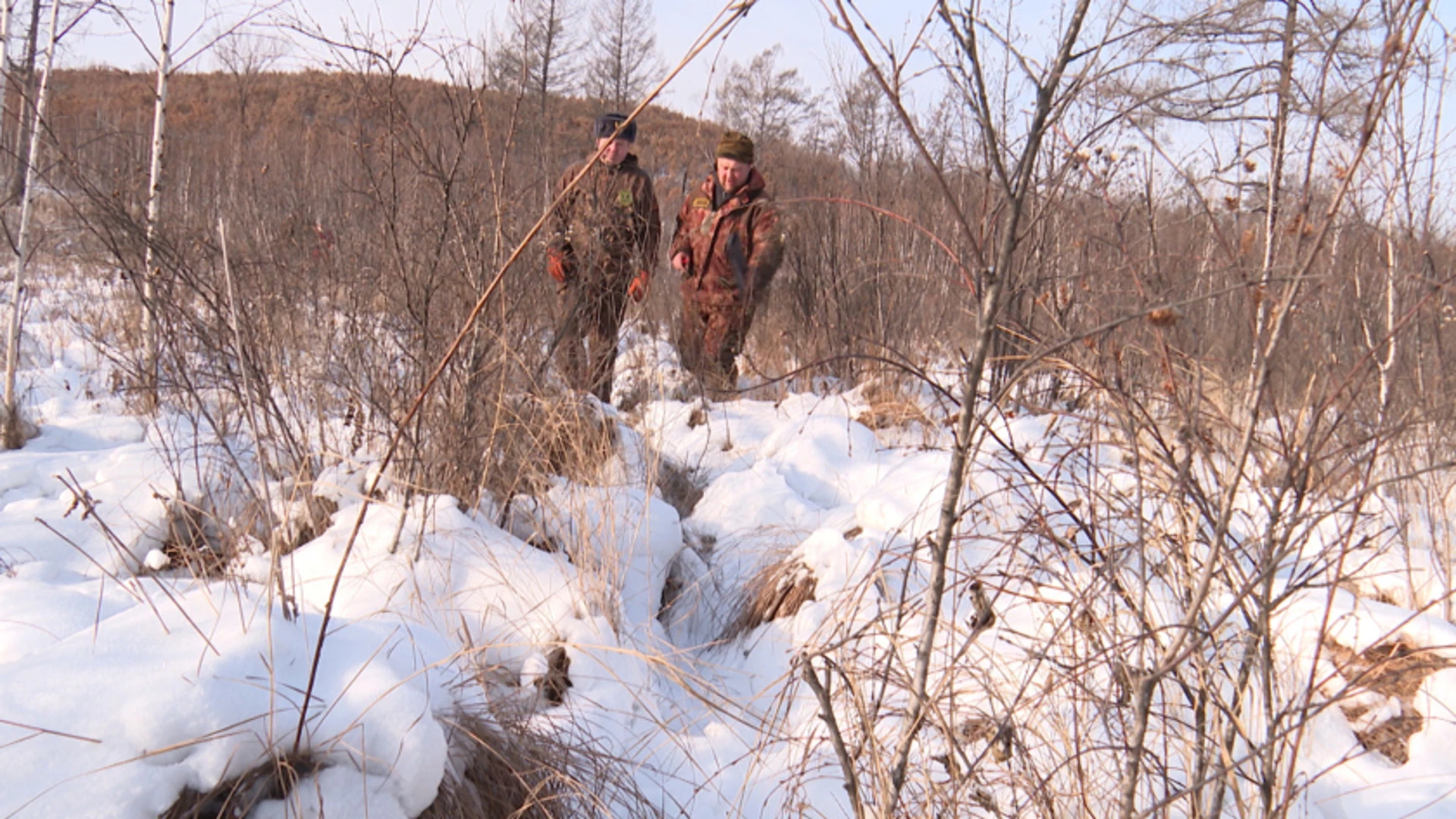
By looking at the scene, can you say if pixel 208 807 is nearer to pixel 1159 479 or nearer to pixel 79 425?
pixel 1159 479

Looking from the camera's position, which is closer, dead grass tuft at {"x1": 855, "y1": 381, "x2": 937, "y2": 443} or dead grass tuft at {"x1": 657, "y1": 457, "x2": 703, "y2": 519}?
dead grass tuft at {"x1": 657, "y1": 457, "x2": 703, "y2": 519}

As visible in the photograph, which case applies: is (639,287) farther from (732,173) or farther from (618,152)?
(732,173)

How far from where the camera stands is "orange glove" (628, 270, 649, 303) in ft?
11.9

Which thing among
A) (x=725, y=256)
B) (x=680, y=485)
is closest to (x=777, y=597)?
(x=680, y=485)

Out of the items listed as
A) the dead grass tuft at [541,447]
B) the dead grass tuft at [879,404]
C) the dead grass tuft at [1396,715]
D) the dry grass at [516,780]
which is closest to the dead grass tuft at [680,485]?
the dead grass tuft at [541,447]

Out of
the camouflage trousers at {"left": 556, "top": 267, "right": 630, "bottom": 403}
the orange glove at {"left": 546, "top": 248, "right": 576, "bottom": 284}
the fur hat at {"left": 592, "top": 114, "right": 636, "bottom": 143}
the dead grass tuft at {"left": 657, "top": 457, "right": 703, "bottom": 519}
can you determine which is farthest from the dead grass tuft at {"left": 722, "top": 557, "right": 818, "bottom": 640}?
the fur hat at {"left": 592, "top": 114, "right": 636, "bottom": 143}

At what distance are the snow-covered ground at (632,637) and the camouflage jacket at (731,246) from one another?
1141mm

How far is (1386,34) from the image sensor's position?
2.83 ft

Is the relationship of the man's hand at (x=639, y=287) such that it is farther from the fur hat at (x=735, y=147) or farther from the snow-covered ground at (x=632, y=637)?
the fur hat at (x=735, y=147)

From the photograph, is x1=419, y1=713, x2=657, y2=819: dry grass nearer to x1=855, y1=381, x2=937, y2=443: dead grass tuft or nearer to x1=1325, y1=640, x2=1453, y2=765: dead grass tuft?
x1=1325, y1=640, x2=1453, y2=765: dead grass tuft

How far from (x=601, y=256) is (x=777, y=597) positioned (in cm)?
175

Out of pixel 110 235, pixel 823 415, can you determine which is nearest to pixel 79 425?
pixel 110 235

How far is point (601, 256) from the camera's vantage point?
143 inches

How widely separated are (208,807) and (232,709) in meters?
0.14
